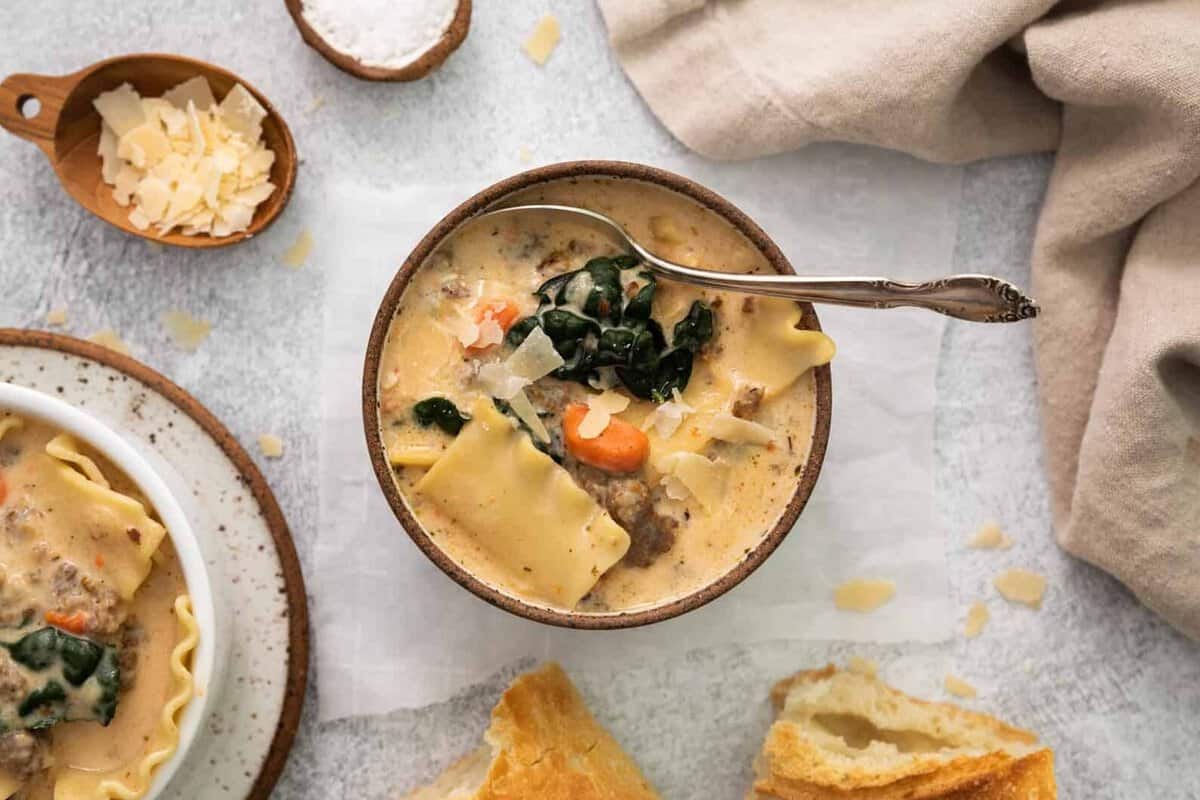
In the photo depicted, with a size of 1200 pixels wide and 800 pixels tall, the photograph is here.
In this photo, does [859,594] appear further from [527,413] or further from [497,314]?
[497,314]

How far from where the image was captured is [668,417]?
242 centimetres

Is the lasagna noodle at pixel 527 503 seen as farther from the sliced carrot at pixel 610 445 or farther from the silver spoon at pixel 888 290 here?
the silver spoon at pixel 888 290

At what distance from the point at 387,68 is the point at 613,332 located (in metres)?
0.91

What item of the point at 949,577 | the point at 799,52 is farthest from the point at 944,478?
the point at 799,52

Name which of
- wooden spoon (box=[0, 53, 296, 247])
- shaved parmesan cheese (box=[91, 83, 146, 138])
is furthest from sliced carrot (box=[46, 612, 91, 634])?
shaved parmesan cheese (box=[91, 83, 146, 138])

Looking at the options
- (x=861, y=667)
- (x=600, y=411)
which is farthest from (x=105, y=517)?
(x=861, y=667)

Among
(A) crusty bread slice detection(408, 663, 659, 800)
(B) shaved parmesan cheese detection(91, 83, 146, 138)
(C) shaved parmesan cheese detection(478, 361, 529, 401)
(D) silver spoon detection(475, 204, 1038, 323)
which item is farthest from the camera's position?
(B) shaved parmesan cheese detection(91, 83, 146, 138)

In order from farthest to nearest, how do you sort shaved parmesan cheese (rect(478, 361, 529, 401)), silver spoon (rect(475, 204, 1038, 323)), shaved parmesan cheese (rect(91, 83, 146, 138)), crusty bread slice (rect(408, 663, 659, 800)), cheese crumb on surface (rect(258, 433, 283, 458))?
cheese crumb on surface (rect(258, 433, 283, 458)), shaved parmesan cheese (rect(91, 83, 146, 138)), crusty bread slice (rect(408, 663, 659, 800)), shaved parmesan cheese (rect(478, 361, 529, 401)), silver spoon (rect(475, 204, 1038, 323))

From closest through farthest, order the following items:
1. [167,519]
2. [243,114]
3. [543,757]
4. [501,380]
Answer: [167,519]
[501,380]
[543,757]
[243,114]

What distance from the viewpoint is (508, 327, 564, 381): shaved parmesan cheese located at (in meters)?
2.37

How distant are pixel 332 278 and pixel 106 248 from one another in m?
0.57

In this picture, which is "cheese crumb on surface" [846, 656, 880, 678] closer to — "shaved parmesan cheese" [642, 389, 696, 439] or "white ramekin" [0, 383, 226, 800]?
"shaved parmesan cheese" [642, 389, 696, 439]

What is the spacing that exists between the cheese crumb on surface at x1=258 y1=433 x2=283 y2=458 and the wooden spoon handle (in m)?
0.81

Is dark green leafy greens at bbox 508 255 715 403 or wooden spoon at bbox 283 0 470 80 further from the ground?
wooden spoon at bbox 283 0 470 80
